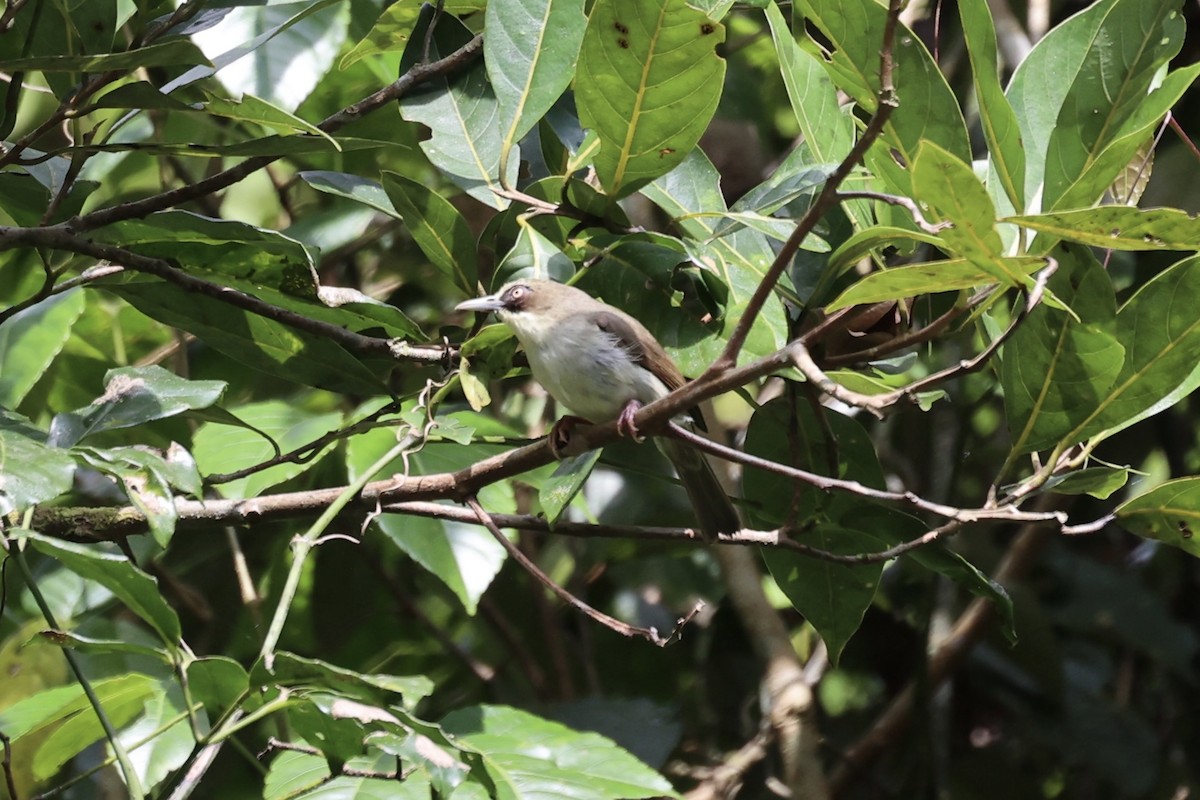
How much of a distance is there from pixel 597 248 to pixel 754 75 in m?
2.76

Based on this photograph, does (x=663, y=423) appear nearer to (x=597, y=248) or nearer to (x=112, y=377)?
(x=597, y=248)

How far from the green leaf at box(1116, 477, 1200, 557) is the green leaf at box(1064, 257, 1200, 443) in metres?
0.14

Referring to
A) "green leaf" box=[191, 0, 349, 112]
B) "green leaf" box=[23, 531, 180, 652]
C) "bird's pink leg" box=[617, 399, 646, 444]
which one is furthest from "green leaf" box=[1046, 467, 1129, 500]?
"green leaf" box=[191, 0, 349, 112]

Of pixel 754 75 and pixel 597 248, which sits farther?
pixel 754 75

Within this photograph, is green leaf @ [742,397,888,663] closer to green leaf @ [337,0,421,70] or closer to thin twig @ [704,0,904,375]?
thin twig @ [704,0,904,375]

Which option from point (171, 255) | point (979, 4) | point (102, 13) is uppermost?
point (102, 13)

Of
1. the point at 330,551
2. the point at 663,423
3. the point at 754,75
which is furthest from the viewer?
the point at 754,75

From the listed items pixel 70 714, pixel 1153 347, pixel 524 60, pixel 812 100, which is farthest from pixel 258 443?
pixel 1153 347

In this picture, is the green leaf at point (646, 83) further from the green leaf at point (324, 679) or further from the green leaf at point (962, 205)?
the green leaf at point (324, 679)

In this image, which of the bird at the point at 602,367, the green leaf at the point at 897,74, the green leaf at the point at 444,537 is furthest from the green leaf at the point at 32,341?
the green leaf at the point at 897,74

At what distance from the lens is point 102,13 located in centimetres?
225

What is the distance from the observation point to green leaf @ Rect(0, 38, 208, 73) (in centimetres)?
194

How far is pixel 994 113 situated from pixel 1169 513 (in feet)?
2.49

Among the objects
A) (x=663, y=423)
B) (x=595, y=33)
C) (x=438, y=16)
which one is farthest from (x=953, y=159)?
(x=438, y=16)
